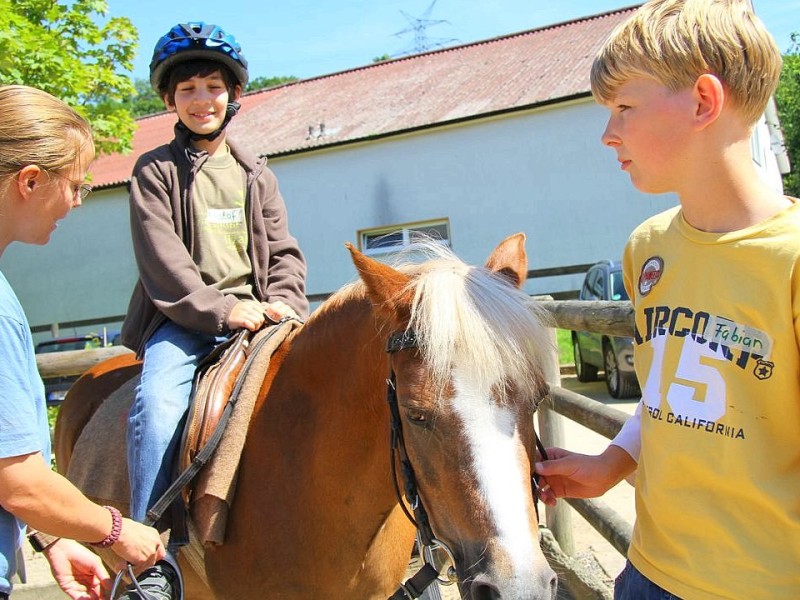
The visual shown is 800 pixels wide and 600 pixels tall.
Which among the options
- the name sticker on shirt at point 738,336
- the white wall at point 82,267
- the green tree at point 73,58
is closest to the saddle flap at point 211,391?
the name sticker on shirt at point 738,336

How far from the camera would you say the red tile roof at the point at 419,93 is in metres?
17.7

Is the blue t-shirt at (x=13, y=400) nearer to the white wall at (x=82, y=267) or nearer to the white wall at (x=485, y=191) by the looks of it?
the white wall at (x=485, y=191)

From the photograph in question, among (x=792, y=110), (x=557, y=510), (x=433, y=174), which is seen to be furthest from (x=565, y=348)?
(x=792, y=110)

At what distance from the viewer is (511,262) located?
2.20 m

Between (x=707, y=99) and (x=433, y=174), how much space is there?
16.8m

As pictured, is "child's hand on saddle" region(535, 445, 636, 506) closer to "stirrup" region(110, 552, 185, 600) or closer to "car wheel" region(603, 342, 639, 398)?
"stirrup" region(110, 552, 185, 600)

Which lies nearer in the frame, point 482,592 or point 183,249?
point 482,592

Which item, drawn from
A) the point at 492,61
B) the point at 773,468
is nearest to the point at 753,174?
the point at 773,468

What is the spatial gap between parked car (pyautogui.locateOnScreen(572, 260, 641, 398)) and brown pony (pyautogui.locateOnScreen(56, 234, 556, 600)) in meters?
6.78

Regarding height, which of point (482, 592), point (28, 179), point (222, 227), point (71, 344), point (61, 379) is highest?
point (28, 179)

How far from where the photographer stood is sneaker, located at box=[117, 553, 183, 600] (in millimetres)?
2182

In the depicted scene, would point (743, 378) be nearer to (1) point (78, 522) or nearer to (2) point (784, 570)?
(2) point (784, 570)

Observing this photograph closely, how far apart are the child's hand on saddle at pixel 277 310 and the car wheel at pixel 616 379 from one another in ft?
23.8

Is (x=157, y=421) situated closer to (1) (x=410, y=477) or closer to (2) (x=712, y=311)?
(1) (x=410, y=477)
